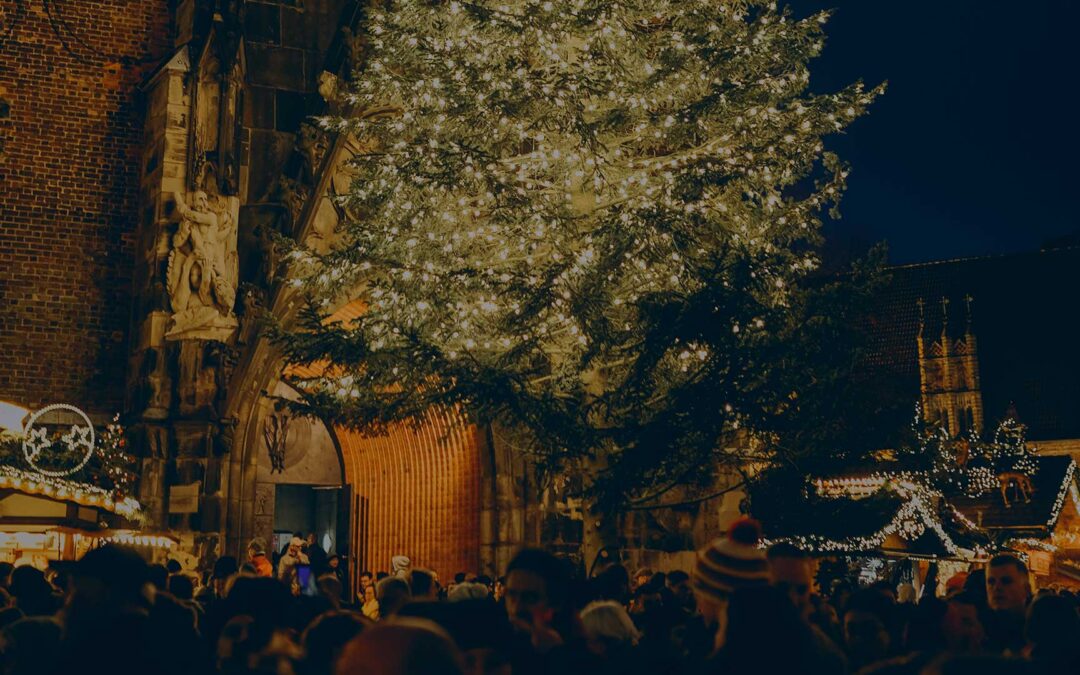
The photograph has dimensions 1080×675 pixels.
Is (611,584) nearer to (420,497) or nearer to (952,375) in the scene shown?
(420,497)

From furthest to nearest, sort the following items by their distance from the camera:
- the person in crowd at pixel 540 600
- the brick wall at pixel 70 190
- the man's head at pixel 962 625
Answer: the brick wall at pixel 70 190 < the man's head at pixel 962 625 < the person in crowd at pixel 540 600

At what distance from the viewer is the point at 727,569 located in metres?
5.09

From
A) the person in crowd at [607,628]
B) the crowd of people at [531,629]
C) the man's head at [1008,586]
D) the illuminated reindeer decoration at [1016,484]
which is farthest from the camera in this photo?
the illuminated reindeer decoration at [1016,484]

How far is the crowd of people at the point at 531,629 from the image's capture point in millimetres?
4246

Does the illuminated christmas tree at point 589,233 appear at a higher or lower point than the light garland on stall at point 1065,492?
Result: higher

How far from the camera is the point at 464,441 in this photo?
2008cm

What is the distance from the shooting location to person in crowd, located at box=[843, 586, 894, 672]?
281 inches

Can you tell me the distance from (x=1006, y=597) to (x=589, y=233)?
6394 mm

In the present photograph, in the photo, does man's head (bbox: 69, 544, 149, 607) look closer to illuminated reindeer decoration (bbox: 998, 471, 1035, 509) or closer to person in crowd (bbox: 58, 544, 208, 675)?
person in crowd (bbox: 58, 544, 208, 675)

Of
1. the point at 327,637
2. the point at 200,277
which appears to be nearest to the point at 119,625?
the point at 327,637

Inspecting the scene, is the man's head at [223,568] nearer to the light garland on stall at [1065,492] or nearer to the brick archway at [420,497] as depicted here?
the brick archway at [420,497]

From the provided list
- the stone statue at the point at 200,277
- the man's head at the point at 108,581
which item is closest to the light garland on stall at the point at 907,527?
the stone statue at the point at 200,277

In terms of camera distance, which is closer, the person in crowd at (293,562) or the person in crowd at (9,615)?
the person in crowd at (9,615)

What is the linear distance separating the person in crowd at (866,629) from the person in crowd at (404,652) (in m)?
4.03
